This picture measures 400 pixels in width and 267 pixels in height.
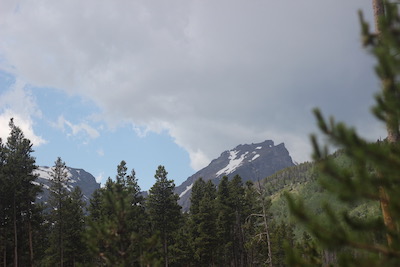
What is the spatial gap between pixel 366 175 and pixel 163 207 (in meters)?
37.3

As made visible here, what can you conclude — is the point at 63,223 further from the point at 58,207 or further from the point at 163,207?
the point at 163,207

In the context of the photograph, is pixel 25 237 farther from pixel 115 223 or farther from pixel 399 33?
pixel 399 33

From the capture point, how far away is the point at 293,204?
3.97 meters

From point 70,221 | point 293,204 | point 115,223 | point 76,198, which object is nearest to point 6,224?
point 70,221

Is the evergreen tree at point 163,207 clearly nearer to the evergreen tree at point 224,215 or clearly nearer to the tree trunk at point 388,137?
the evergreen tree at point 224,215

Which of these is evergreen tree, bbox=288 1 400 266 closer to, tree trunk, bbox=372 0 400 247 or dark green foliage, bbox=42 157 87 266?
tree trunk, bbox=372 0 400 247

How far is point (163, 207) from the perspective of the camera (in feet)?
130

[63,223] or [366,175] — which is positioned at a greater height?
[63,223]

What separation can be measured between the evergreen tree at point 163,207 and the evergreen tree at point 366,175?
120 ft

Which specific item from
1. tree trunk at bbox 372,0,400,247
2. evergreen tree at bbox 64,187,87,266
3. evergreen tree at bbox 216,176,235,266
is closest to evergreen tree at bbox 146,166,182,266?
evergreen tree at bbox 216,176,235,266

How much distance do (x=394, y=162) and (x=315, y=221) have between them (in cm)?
117

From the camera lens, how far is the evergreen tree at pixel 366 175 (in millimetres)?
3725

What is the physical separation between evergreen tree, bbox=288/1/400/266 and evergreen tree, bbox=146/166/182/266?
1438 inches

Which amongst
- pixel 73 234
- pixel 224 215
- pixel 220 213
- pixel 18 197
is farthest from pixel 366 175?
pixel 73 234
